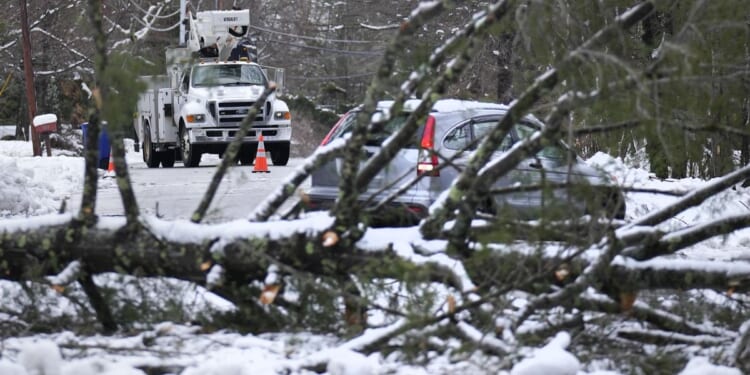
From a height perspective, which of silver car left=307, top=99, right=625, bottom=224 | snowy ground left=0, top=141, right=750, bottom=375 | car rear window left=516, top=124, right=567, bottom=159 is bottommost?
snowy ground left=0, top=141, right=750, bottom=375

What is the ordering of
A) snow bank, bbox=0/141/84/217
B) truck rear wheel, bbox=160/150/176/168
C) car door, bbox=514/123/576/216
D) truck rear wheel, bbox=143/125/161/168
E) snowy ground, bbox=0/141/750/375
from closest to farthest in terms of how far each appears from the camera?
snowy ground, bbox=0/141/750/375, car door, bbox=514/123/576/216, snow bank, bbox=0/141/84/217, truck rear wheel, bbox=143/125/161/168, truck rear wheel, bbox=160/150/176/168

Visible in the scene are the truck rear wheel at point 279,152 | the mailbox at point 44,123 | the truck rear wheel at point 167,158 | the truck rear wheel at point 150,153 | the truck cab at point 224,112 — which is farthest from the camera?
the mailbox at point 44,123

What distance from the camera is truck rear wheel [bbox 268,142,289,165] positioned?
22375mm

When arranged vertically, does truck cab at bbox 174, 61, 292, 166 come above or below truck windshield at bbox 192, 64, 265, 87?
below

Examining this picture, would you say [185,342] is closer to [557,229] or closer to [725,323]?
[557,229]

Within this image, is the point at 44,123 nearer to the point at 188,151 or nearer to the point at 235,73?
the point at 188,151

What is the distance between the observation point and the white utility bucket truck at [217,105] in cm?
2142

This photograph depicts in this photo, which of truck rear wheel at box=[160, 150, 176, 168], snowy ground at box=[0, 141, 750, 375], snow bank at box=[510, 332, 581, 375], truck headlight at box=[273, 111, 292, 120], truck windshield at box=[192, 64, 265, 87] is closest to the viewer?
snow bank at box=[510, 332, 581, 375]

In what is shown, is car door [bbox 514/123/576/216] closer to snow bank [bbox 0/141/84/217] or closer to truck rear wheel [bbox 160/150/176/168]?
snow bank [bbox 0/141/84/217]

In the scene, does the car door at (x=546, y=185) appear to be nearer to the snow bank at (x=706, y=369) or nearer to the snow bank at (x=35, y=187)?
the snow bank at (x=706, y=369)

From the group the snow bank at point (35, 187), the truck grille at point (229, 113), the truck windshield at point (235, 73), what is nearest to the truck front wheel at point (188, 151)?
the truck grille at point (229, 113)

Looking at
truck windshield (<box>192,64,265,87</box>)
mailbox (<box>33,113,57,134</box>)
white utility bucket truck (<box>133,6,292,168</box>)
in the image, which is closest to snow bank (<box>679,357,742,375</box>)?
white utility bucket truck (<box>133,6,292,168</box>)

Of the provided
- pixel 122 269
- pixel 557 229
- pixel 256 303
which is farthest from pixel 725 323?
pixel 122 269

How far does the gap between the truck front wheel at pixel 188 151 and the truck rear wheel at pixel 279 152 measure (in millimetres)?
1515
